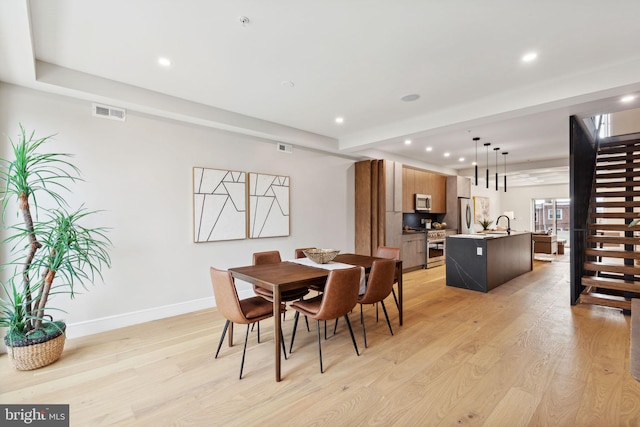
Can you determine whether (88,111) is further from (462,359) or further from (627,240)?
(627,240)

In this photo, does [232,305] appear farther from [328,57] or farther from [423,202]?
[423,202]

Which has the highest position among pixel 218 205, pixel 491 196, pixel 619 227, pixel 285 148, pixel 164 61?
pixel 164 61

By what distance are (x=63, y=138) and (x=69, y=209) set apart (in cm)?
75

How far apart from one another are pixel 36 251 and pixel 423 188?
23.4 ft

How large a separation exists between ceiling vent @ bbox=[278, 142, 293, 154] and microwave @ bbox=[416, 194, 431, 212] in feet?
11.9


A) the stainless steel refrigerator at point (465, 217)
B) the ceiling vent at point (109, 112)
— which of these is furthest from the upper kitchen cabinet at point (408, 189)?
the ceiling vent at point (109, 112)

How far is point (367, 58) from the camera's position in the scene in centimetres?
274


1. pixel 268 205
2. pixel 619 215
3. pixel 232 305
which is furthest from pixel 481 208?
pixel 232 305

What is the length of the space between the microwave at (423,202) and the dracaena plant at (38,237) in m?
6.15

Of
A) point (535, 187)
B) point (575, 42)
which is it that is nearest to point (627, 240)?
point (575, 42)

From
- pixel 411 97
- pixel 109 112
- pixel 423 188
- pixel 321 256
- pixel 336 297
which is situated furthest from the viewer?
pixel 423 188

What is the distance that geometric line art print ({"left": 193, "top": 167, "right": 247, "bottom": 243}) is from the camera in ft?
13.1

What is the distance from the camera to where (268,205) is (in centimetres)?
474

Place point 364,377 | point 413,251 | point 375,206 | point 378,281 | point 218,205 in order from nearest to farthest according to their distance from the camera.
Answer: point 364,377, point 378,281, point 218,205, point 375,206, point 413,251
